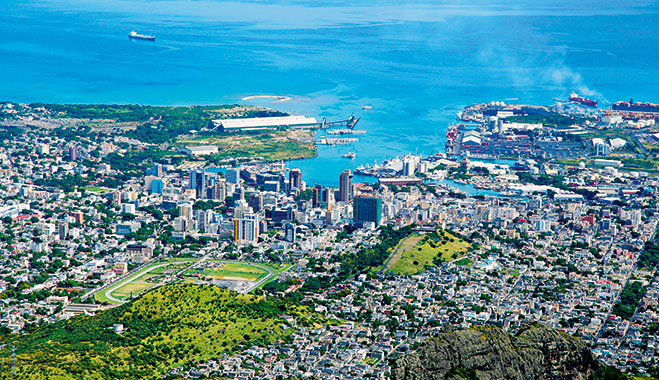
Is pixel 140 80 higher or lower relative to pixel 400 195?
higher

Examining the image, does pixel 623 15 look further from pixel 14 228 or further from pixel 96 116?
pixel 14 228

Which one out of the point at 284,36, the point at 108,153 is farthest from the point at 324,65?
the point at 108,153

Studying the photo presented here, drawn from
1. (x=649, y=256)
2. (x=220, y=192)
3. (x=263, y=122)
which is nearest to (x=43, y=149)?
(x=220, y=192)

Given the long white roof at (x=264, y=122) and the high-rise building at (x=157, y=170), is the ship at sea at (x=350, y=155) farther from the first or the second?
the high-rise building at (x=157, y=170)

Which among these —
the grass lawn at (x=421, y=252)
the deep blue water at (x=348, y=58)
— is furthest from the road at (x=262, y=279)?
the deep blue water at (x=348, y=58)

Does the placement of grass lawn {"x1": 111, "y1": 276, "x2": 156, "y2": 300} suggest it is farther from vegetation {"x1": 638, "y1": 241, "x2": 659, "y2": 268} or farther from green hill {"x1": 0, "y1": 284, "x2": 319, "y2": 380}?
vegetation {"x1": 638, "y1": 241, "x2": 659, "y2": 268}

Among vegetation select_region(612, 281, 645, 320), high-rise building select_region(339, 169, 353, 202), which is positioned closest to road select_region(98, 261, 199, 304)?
high-rise building select_region(339, 169, 353, 202)
